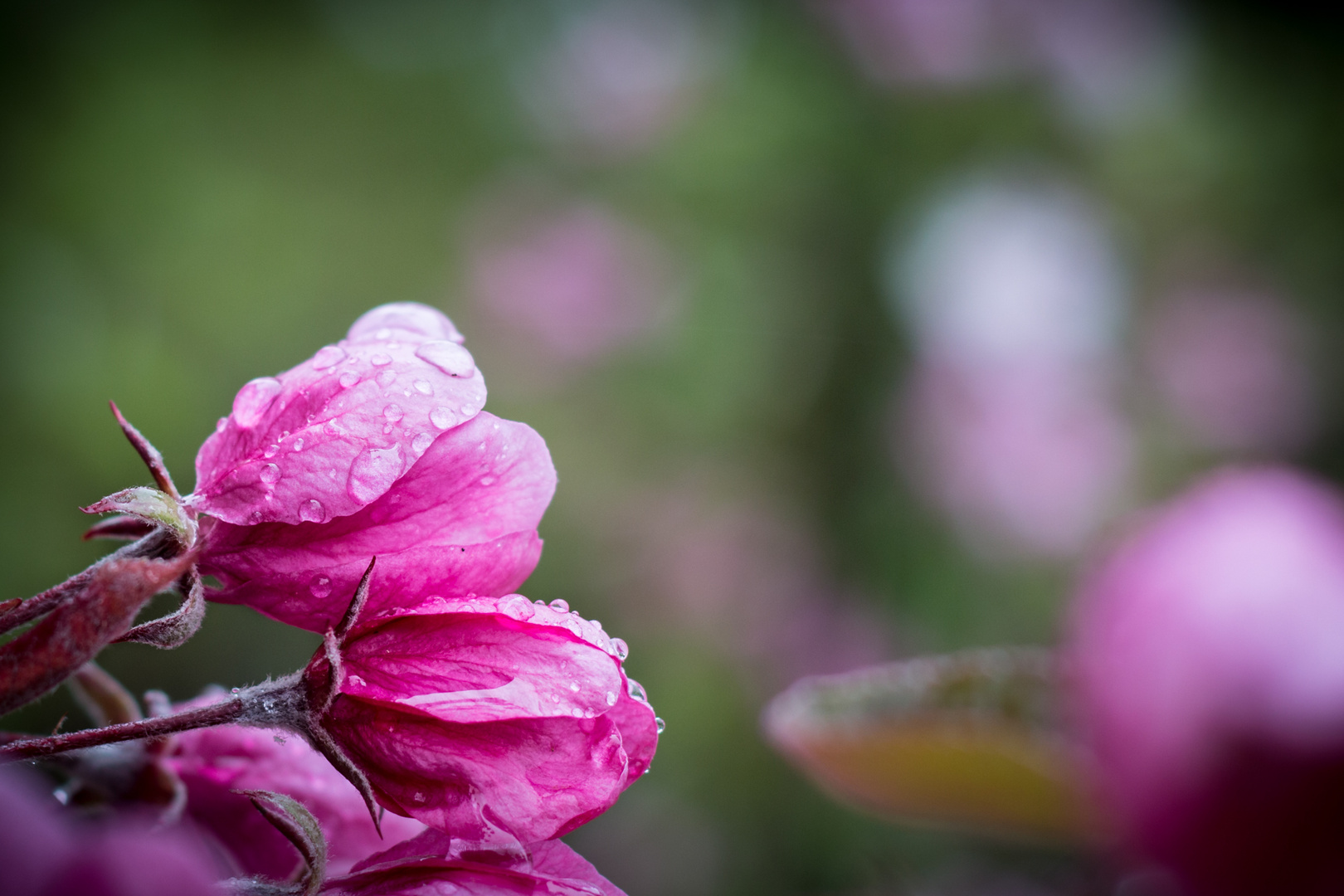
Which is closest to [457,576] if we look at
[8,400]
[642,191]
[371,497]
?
[371,497]

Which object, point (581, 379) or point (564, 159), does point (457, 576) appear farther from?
point (564, 159)

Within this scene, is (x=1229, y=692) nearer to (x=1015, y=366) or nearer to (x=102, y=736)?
(x=102, y=736)

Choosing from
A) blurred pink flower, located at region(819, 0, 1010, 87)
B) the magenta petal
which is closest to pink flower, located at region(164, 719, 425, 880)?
the magenta petal

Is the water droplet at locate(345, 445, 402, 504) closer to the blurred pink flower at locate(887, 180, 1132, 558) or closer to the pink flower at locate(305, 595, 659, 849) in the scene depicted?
the pink flower at locate(305, 595, 659, 849)

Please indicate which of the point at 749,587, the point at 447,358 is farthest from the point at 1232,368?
the point at 447,358

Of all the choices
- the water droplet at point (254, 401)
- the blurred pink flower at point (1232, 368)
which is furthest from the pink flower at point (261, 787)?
the blurred pink flower at point (1232, 368)

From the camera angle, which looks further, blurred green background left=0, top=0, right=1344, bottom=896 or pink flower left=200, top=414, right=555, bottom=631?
blurred green background left=0, top=0, right=1344, bottom=896

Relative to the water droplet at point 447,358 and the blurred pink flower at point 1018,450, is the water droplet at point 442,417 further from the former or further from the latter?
the blurred pink flower at point 1018,450

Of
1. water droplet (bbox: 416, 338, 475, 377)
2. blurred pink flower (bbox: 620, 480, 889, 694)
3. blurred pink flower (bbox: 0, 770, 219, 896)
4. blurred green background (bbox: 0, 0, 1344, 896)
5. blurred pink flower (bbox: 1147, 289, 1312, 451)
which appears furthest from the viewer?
blurred pink flower (bbox: 1147, 289, 1312, 451)
